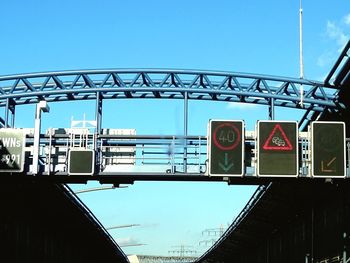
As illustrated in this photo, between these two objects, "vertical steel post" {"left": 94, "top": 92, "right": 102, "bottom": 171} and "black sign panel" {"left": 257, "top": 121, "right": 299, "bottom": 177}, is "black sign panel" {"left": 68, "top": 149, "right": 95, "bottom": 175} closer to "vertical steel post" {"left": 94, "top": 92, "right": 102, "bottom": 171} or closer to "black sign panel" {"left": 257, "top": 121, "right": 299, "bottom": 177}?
"vertical steel post" {"left": 94, "top": 92, "right": 102, "bottom": 171}

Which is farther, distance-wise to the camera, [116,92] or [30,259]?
[30,259]

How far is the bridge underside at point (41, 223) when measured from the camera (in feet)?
124

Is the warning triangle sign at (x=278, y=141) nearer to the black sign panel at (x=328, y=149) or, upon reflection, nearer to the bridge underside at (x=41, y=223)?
the black sign panel at (x=328, y=149)

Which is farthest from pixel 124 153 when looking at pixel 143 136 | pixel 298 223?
pixel 298 223

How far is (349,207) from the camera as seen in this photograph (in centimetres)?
3506

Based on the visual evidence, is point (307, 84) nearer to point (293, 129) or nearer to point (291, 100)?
point (291, 100)

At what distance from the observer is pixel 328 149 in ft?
96.5

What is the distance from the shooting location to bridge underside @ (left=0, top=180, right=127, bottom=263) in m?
37.8

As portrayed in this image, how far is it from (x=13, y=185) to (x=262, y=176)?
13.0 meters

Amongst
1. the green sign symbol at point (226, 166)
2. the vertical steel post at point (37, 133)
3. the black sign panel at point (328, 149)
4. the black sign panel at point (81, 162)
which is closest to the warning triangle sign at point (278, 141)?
the black sign panel at point (328, 149)

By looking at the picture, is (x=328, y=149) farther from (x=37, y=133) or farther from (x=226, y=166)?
(x=37, y=133)

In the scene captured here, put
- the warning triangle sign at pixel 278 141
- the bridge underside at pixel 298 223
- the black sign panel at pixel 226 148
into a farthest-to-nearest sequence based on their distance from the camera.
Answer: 1. the bridge underside at pixel 298 223
2. the warning triangle sign at pixel 278 141
3. the black sign panel at pixel 226 148

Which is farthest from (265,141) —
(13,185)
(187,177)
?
(13,185)

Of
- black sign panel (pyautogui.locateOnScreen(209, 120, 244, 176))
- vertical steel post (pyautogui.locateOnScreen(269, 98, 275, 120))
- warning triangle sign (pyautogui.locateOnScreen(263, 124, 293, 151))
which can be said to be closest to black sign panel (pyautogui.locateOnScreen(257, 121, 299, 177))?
warning triangle sign (pyautogui.locateOnScreen(263, 124, 293, 151))
